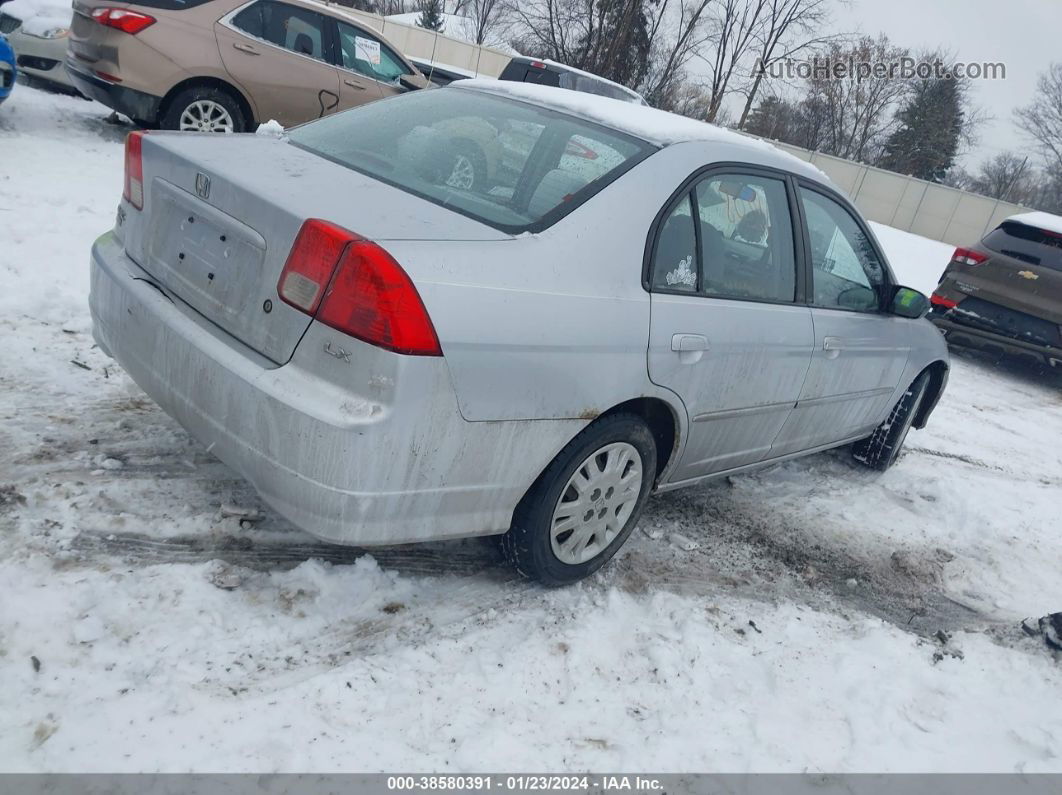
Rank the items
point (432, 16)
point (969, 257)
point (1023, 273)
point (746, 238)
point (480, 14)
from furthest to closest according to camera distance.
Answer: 1. point (480, 14)
2. point (432, 16)
3. point (969, 257)
4. point (1023, 273)
5. point (746, 238)

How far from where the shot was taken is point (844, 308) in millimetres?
4020

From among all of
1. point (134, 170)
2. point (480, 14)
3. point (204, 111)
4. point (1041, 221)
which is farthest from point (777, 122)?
point (134, 170)

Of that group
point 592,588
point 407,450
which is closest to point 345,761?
point 407,450

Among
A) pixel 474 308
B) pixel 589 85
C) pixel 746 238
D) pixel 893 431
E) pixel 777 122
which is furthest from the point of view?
pixel 777 122

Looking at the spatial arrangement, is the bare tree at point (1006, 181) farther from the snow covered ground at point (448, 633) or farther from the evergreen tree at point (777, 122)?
the snow covered ground at point (448, 633)

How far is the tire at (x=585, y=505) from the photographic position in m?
2.84

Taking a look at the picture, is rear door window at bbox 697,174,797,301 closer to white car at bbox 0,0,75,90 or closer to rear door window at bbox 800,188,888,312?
rear door window at bbox 800,188,888,312

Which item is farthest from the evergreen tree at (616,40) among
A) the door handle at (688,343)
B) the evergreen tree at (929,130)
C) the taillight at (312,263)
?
the taillight at (312,263)

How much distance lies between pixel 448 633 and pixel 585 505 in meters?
0.66

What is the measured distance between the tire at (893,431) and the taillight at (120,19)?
6.86m

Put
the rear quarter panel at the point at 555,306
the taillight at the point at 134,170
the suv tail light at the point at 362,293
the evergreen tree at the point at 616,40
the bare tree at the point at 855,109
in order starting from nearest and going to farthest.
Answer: the suv tail light at the point at 362,293, the rear quarter panel at the point at 555,306, the taillight at the point at 134,170, the evergreen tree at the point at 616,40, the bare tree at the point at 855,109

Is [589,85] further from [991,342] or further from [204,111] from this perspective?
[991,342]

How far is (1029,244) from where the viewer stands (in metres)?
8.74

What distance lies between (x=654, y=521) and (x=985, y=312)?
6.53m
